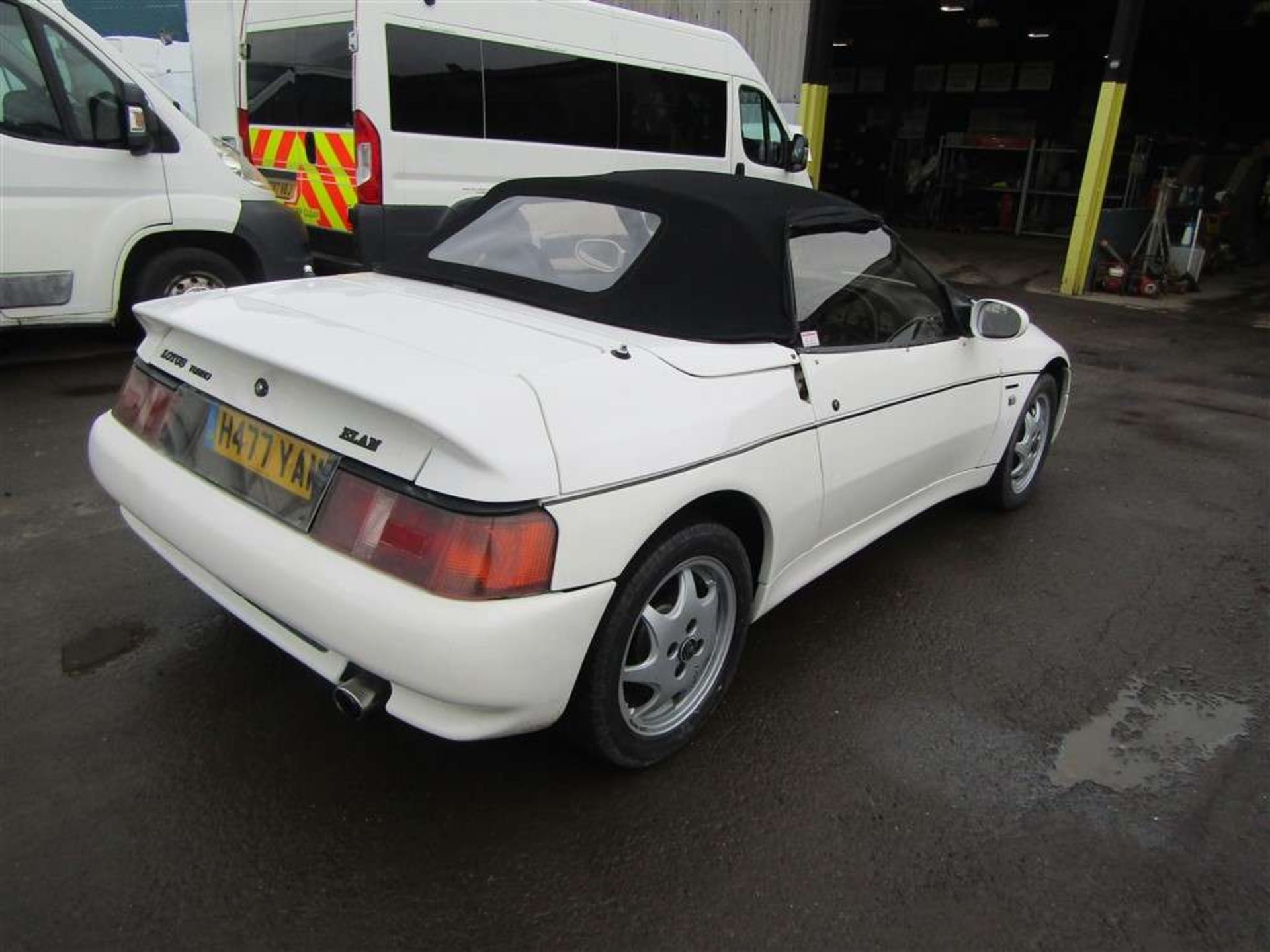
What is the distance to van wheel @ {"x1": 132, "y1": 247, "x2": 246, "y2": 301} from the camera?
5.81m

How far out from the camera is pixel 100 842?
2141 millimetres

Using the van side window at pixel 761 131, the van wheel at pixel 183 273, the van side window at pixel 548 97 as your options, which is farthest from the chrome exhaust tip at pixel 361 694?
the van side window at pixel 761 131

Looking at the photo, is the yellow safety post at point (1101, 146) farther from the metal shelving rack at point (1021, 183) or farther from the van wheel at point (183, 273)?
the van wheel at point (183, 273)

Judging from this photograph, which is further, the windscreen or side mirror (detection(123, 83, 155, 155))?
side mirror (detection(123, 83, 155, 155))

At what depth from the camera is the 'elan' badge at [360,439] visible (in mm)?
2041

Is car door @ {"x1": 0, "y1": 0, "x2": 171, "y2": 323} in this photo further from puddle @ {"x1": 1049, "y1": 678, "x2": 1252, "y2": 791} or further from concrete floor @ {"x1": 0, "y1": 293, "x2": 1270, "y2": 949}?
puddle @ {"x1": 1049, "y1": 678, "x2": 1252, "y2": 791}

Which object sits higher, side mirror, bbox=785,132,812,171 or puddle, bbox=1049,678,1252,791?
side mirror, bbox=785,132,812,171

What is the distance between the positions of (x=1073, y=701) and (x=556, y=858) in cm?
180

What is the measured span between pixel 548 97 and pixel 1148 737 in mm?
6581

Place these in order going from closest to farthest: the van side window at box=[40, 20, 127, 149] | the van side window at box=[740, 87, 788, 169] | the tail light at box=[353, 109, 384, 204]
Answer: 1. the van side window at box=[40, 20, 127, 149]
2. the tail light at box=[353, 109, 384, 204]
3. the van side window at box=[740, 87, 788, 169]

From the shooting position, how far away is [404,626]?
1.91 metres

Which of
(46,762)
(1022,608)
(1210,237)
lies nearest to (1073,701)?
(1022,608)

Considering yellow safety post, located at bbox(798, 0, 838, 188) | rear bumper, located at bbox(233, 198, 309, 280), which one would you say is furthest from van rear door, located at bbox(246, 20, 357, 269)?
yellow safety post, located at bbox(798, 0, 838, 188)

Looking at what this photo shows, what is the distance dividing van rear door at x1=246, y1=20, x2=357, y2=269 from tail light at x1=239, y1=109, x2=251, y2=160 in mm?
28
